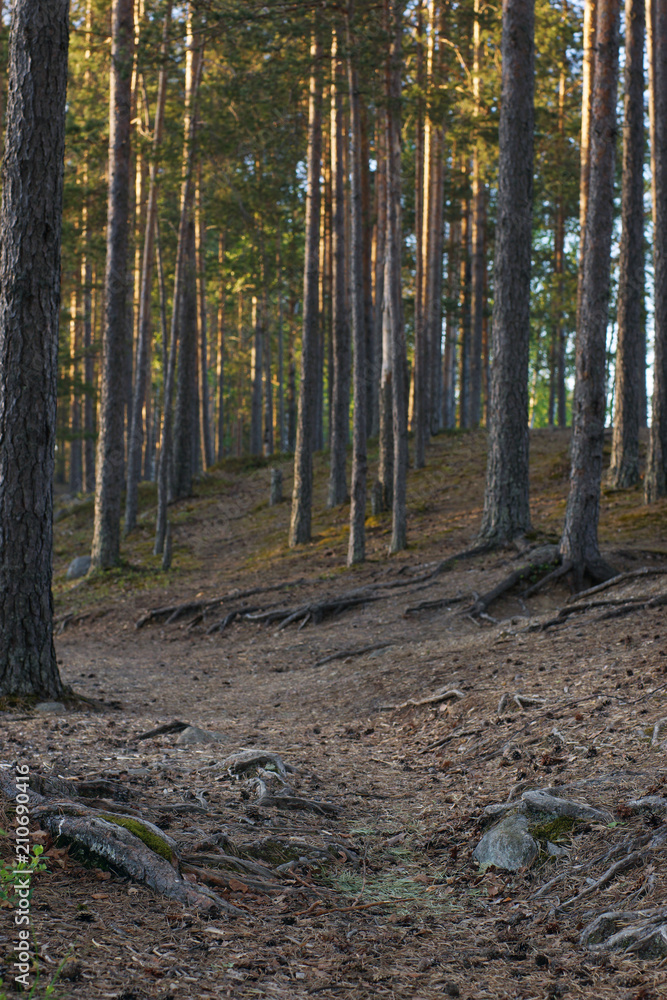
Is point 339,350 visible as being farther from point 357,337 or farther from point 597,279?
point 597,279

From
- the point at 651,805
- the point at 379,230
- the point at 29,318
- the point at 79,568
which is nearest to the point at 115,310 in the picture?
the point at 79,568

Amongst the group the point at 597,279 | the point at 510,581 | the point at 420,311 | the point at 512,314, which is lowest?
the point at 510,581

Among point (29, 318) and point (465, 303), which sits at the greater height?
point (465, 303)

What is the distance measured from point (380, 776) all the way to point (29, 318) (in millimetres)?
4863

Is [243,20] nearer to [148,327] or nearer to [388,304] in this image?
[388,304]

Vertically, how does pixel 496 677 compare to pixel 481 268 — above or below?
below

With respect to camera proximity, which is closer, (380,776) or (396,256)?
(380,776)

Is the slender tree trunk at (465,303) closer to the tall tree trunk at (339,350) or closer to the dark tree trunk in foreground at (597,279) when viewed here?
the tall tree trunk at (339,350)

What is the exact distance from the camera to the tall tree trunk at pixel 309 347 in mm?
16359

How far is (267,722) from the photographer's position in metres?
7.57

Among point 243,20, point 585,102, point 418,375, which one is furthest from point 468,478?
point 243,20

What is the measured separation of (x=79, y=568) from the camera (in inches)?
722

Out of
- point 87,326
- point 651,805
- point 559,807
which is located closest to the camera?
point 651,805

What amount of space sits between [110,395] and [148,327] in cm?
432
